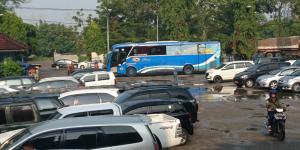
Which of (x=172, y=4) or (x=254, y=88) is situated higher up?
(x=172, y=4)

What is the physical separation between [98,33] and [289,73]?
50.9 meters

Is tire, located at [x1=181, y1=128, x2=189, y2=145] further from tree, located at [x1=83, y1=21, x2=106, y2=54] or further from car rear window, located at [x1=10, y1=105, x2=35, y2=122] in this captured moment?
tree, located at [x1=83, y1=21, x2=106, y2=54]

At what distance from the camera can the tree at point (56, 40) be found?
449 feet

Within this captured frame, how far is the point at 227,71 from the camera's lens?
129 ft

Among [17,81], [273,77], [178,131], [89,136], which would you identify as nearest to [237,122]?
[178,131]

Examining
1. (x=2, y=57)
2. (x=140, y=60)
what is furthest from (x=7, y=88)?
(x=2, y=57)

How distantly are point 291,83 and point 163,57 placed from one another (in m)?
21.2

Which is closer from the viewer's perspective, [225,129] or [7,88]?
[225,129]

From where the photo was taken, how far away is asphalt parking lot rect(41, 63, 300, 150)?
15141mm

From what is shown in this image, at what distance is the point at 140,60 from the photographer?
49.5 meters

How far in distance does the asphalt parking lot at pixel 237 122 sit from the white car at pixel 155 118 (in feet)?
2.26

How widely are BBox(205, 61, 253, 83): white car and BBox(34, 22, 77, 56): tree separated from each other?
9934cm

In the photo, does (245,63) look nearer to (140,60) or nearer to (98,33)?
(140,60)

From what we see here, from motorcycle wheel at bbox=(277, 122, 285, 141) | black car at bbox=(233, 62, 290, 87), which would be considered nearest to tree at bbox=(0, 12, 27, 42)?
black car at bbox=(233, 62, 290, 87)
